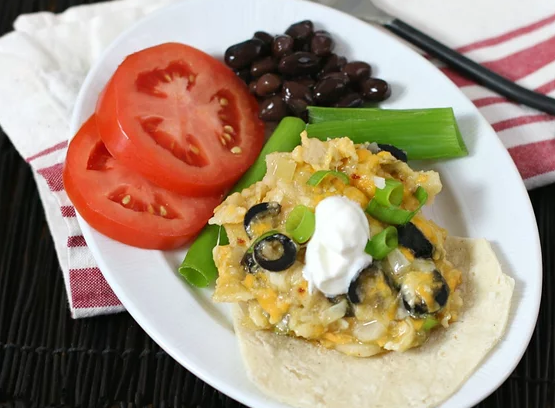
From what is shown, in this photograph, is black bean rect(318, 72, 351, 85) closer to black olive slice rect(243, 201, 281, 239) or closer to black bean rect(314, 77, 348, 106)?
black bean rect(314, 77, 348, 106)

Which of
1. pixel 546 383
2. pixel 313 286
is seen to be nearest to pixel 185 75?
pixel 313 286

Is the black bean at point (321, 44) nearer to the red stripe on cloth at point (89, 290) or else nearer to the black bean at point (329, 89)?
the black bean at point (329, 89)

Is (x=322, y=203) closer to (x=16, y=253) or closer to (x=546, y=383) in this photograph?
(x=546, y=383)

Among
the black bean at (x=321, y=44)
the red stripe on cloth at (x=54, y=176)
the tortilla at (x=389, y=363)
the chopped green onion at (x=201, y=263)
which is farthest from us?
the black bean at (x=321, y=44)

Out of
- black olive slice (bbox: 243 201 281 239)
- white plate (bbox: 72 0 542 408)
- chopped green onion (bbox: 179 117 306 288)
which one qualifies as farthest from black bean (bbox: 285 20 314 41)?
black olive slice (bbox: 243 201 281 239)

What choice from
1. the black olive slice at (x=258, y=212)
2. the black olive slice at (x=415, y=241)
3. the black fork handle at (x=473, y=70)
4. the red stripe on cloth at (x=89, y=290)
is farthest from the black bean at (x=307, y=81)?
the red stripe on cloth at (x=89, y=290)

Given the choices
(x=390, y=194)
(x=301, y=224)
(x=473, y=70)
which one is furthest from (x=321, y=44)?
(x=301, y=224)
